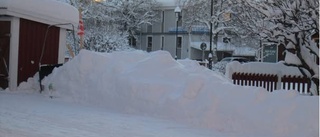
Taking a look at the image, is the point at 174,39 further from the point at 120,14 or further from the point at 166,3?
the point at 120,14

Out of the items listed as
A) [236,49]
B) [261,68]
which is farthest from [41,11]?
[236,49]

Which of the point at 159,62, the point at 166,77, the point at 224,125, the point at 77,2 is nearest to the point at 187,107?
the point at 224,125

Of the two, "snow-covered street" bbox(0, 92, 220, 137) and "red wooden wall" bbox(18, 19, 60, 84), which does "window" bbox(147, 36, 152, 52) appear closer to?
"red wooden wall" bbox(18, 19, 60, 84)

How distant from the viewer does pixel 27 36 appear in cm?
1382

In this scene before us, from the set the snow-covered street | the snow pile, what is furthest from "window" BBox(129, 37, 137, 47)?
the snow-covered street

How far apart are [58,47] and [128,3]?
40.5 metres

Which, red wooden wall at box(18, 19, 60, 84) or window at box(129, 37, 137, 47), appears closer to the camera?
red wooden wall at box(18, 19, 60, 84)

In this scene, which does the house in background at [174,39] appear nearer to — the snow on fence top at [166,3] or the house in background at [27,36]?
the snow on fence top at [166,3]

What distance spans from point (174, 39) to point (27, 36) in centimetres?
4578

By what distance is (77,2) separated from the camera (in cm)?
4194

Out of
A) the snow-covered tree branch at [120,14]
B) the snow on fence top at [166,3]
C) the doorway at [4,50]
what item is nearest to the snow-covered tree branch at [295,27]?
the doorway at [4,50]

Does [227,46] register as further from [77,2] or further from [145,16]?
[77,2]

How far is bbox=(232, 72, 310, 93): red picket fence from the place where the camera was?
13680 mm

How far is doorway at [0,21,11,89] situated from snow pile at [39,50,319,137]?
52.9 inches
